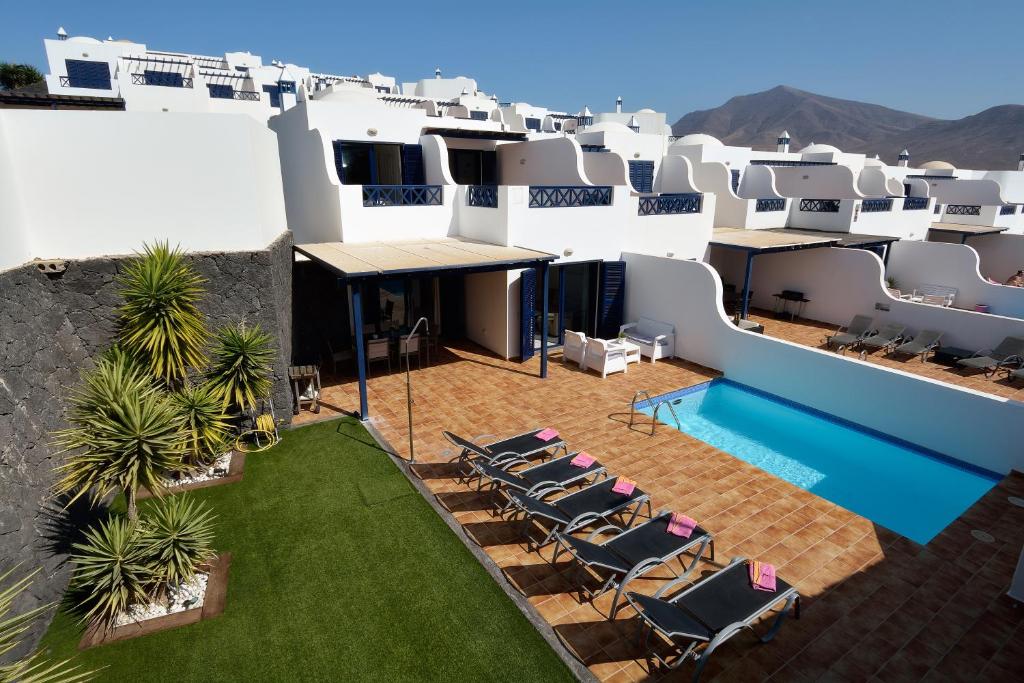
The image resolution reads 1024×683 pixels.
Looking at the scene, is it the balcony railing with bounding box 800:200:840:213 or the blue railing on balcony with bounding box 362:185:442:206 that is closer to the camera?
the blue railing on balcony with bounding box 362:185:442:206

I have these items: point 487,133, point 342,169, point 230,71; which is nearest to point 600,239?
point 487,133

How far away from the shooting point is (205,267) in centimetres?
969

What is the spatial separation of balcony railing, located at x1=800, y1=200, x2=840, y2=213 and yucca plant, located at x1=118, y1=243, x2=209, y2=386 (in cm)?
2232

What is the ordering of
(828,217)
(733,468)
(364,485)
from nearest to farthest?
(364,485) < (733,468) < (828,217)

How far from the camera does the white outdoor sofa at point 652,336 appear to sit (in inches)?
607

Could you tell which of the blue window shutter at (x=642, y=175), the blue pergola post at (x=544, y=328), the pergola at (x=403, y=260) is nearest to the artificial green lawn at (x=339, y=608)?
the pergola at (x=403, y=260)

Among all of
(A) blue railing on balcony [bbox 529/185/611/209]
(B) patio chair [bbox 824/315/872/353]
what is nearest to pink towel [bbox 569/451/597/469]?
(A) blue railing on balcony [bbox 529/185/611/209]

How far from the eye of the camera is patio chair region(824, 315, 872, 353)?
53.9 ft

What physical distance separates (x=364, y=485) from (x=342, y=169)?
10.7 meters

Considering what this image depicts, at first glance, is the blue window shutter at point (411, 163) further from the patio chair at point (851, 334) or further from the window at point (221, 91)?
the window at point (221, 91)

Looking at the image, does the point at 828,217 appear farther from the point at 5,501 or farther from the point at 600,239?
the point at 5,501

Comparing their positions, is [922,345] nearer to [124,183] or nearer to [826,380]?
[826,380]

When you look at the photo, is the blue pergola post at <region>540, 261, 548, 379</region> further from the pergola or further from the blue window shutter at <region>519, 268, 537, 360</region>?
the blue window shutter at <region>519, 268, 537, 360</region>

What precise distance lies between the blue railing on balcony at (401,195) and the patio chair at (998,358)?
618 inches
